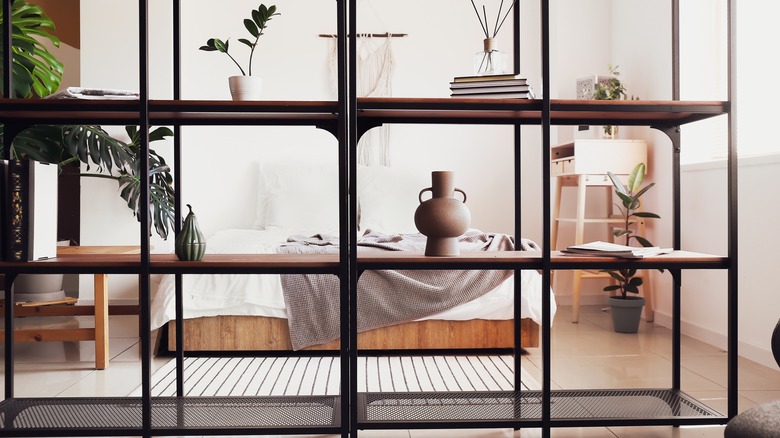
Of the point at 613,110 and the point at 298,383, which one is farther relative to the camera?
the point at 298,383

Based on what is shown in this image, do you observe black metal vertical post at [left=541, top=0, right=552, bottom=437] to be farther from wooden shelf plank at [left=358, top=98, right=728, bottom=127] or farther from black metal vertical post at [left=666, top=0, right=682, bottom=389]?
black metal vertical post at [left=666, top=0, right=682, bottom=389]

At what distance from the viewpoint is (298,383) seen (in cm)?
302

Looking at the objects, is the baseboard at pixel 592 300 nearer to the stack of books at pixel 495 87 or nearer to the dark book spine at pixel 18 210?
the stack of books at pixel 495 87

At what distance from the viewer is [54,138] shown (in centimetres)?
385

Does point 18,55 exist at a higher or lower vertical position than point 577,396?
higher

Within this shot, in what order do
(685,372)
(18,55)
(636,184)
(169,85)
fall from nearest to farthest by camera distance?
(685,372)
(18,55)
(636,184)
(169,85)

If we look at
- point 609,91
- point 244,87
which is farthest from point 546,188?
point 609,91

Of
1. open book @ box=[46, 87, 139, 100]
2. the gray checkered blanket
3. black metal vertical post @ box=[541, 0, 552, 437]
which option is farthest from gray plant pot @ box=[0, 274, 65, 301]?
black metal vertical post @ box=[541, 0, 552, 437]

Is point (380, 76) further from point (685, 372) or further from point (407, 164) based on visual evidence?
point (685, 372)

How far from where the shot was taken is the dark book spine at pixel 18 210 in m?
1.99

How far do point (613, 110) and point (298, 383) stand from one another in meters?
1.76

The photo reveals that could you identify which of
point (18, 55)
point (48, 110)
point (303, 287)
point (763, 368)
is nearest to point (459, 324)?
point (303, 287)

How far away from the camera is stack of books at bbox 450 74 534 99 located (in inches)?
81.0

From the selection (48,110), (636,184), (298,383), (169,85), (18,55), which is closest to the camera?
(48,110)
